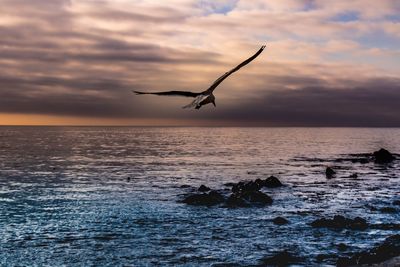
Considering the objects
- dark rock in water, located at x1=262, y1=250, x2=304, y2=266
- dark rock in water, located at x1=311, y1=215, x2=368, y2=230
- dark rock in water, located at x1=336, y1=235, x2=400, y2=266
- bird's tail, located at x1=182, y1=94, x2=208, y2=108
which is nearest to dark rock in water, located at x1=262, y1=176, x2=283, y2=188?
dark rock in water, located at x1=311, y1=215, x2=368, y2=230

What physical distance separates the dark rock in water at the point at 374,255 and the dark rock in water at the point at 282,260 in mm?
2082

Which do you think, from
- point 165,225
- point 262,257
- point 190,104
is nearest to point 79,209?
point 165,225

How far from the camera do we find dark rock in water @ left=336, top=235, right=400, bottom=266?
69.0 feet

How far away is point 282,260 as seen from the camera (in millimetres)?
21938

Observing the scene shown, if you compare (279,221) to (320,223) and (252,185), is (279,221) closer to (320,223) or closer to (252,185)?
(320,223)

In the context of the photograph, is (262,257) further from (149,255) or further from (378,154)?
(378,154)

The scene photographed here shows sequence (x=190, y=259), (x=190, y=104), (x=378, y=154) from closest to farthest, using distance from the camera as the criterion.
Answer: (x=190, y=104) < (x=190, y=259) < (x=378, y=154)

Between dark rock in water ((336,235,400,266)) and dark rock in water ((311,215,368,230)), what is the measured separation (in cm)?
559

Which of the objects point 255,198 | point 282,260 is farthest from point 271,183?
→ point 282,260

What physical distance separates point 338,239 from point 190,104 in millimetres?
20161

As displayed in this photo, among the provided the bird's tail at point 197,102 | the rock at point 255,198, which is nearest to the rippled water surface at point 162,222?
the rock at point 255,198

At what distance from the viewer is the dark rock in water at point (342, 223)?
2861 cm

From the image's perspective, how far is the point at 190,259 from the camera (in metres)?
22.1

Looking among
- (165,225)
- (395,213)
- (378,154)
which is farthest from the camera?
(378,154)
